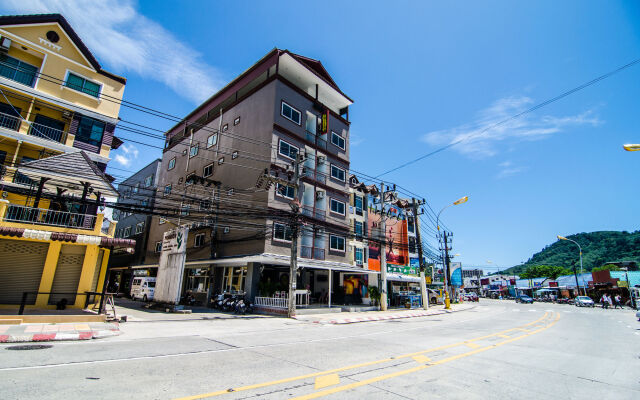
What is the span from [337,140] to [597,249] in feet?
593

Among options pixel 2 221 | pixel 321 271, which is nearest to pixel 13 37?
pixel 2 221

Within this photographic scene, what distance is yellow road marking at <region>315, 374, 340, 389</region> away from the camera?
18.2ft

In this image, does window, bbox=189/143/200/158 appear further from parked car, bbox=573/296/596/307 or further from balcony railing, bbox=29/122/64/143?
parked car, bbox=573/296/596/307

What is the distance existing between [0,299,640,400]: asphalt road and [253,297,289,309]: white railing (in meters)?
10.1

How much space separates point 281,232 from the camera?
23.9m

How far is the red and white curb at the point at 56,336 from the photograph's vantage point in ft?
29.8

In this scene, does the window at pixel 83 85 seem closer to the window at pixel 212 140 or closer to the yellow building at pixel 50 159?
the yellow building at pixel 50 159

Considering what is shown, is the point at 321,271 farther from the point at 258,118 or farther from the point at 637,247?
the point at 637,247

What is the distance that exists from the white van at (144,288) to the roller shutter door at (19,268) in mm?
12931

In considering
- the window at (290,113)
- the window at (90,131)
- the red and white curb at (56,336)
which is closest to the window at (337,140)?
the window at (290,113)

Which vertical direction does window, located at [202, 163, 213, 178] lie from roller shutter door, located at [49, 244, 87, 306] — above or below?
above

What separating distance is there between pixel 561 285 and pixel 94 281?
80.1 metres

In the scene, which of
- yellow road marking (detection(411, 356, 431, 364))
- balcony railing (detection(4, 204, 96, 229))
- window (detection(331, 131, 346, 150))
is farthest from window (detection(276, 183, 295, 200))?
yellow road marking (detection(411, 356, 431, 364))

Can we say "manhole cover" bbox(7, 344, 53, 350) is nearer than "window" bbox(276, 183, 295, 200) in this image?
Yes
